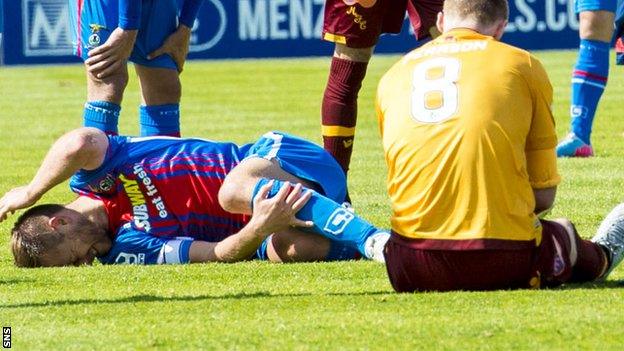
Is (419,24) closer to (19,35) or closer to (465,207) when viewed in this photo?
(465,207)

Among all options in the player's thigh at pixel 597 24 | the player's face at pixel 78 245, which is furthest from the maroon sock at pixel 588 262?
the player's thigh at pixel 597 24

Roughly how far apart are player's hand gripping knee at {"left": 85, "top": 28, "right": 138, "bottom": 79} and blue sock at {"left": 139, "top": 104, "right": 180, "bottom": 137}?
0.60 meters

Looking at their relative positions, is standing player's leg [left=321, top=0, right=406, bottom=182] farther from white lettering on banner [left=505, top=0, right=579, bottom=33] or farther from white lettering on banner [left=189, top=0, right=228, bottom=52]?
white lettering on banner [left=505, top=0, right=579, bottom=33]

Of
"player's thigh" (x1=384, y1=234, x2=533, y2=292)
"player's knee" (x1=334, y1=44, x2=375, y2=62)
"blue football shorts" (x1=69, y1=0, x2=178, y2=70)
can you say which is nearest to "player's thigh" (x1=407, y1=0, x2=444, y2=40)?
"player's knee" (x1=334, y1=44, x2=375, y2=62)

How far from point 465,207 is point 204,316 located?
0.91 metres

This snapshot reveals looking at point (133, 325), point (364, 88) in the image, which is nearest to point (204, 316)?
point (133, 325)

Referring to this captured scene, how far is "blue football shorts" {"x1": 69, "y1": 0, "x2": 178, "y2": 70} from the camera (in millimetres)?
8055

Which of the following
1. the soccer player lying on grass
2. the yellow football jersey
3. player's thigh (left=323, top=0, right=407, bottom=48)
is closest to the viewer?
the yellow football jersey

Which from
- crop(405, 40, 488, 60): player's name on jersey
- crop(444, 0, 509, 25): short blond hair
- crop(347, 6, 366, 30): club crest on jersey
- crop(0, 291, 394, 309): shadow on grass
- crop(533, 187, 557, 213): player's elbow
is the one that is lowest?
crop(0, 291, 394, 309): shadow on grass

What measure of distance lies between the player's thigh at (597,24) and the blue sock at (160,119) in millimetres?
2861

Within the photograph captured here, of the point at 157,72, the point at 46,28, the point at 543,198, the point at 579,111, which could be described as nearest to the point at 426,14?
the point at 157,72

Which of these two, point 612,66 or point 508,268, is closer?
point 508,268

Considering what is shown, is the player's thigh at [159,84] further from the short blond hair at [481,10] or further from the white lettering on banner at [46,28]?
the white lettering on banner at [46,28]

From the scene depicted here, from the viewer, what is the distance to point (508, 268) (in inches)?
209
